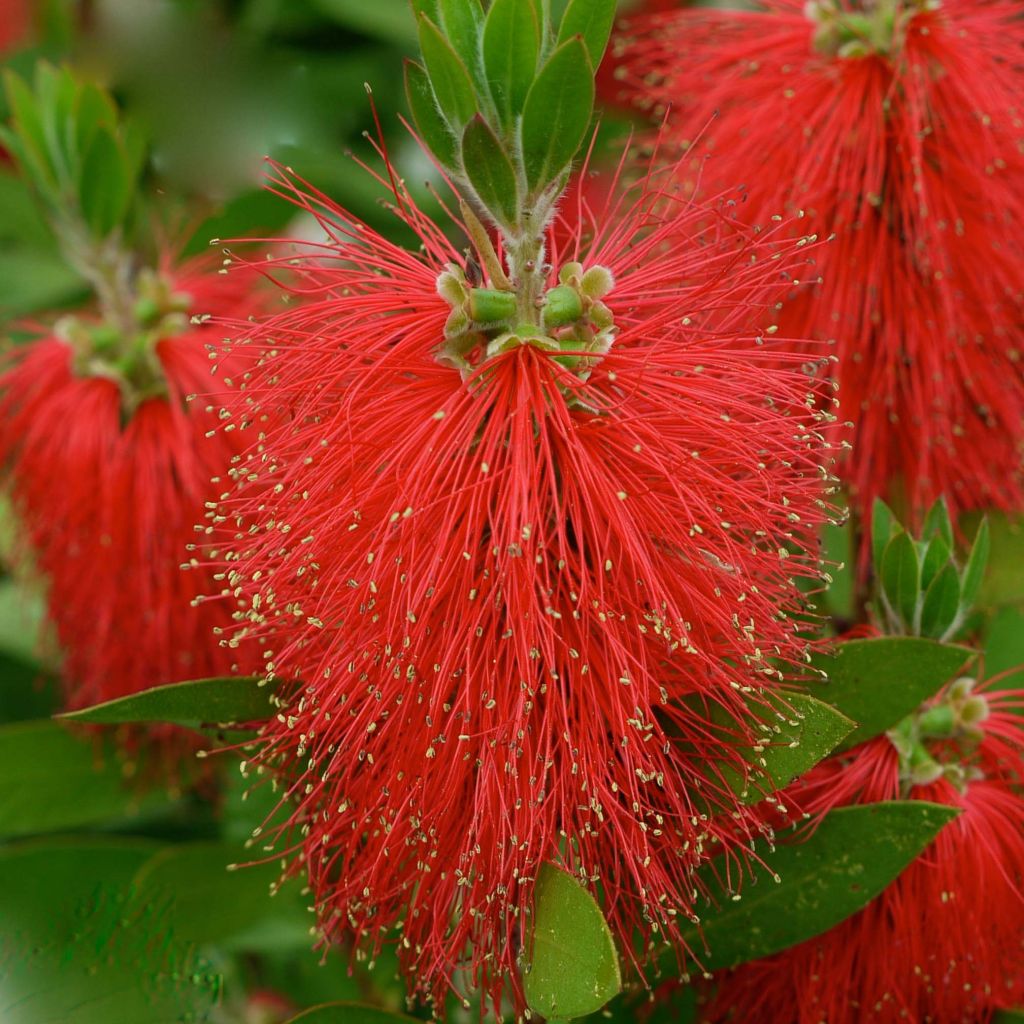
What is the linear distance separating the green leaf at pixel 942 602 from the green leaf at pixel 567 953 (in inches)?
17.0

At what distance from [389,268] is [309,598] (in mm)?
296

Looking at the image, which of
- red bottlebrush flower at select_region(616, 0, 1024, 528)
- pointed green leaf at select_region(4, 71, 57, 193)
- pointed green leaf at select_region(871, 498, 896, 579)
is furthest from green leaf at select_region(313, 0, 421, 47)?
pointed green leaf at select_region(871, 498, 896, 579)

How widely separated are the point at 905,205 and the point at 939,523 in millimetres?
356

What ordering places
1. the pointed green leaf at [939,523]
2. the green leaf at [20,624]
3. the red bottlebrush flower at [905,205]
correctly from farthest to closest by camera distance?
1. the green leaf at [20,624]
2. the red bottlebrush flower at [905,205]
3. the pointed green leaf at [939,523]

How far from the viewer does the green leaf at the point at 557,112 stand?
0.89 meters

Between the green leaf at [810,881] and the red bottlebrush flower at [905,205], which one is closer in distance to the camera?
the green leaf at [810,881]

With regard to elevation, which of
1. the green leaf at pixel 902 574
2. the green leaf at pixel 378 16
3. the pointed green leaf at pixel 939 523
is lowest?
the green leaf at pixel 902 574

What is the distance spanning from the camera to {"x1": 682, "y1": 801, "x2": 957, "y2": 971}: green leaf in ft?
3.36

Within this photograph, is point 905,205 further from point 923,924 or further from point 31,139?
point 31,139

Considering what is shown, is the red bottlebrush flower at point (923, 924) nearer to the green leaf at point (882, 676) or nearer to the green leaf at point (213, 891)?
the green leaf at point (882, 676)

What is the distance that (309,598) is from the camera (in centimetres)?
101

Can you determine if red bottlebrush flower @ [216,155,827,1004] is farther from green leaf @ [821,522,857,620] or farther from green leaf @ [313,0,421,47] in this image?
green leaf @ [313,0,421,47]

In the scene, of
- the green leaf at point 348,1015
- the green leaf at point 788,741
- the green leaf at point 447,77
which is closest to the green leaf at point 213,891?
the green leaf at point 348,1015

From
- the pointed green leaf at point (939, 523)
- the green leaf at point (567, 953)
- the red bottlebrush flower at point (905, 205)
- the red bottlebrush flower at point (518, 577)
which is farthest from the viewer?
the red bottlebrush flower at point (905, 205)
